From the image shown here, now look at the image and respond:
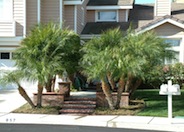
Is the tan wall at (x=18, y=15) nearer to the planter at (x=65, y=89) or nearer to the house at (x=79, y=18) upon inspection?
the house at (x=79, y=18)

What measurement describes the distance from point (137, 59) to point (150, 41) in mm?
1326

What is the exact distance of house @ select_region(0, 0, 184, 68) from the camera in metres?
21.2

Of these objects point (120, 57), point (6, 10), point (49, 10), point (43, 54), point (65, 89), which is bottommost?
point (65, 89)

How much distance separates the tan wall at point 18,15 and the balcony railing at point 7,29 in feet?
0.87

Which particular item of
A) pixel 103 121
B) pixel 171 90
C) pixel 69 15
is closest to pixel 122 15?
pixel 69 15

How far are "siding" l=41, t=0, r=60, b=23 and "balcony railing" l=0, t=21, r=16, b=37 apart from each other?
206cm

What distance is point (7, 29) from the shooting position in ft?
69.1

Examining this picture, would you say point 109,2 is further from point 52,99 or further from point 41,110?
point 41,110

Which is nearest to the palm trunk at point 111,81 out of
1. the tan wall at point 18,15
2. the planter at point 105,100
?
the planter at point 105,100

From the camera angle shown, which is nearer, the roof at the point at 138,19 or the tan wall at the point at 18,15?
the tan wall at the point at 18,15

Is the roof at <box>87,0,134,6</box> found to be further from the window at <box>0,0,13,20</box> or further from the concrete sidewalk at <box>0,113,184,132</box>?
the concrete sidewalk at <box>0,113,184,132</box>

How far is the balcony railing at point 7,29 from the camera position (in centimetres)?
2096

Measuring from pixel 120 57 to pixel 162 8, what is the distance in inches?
541

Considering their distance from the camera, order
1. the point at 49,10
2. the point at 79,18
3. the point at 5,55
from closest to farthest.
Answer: the point at 5,55
the point at 49,10
the point at 79,18
